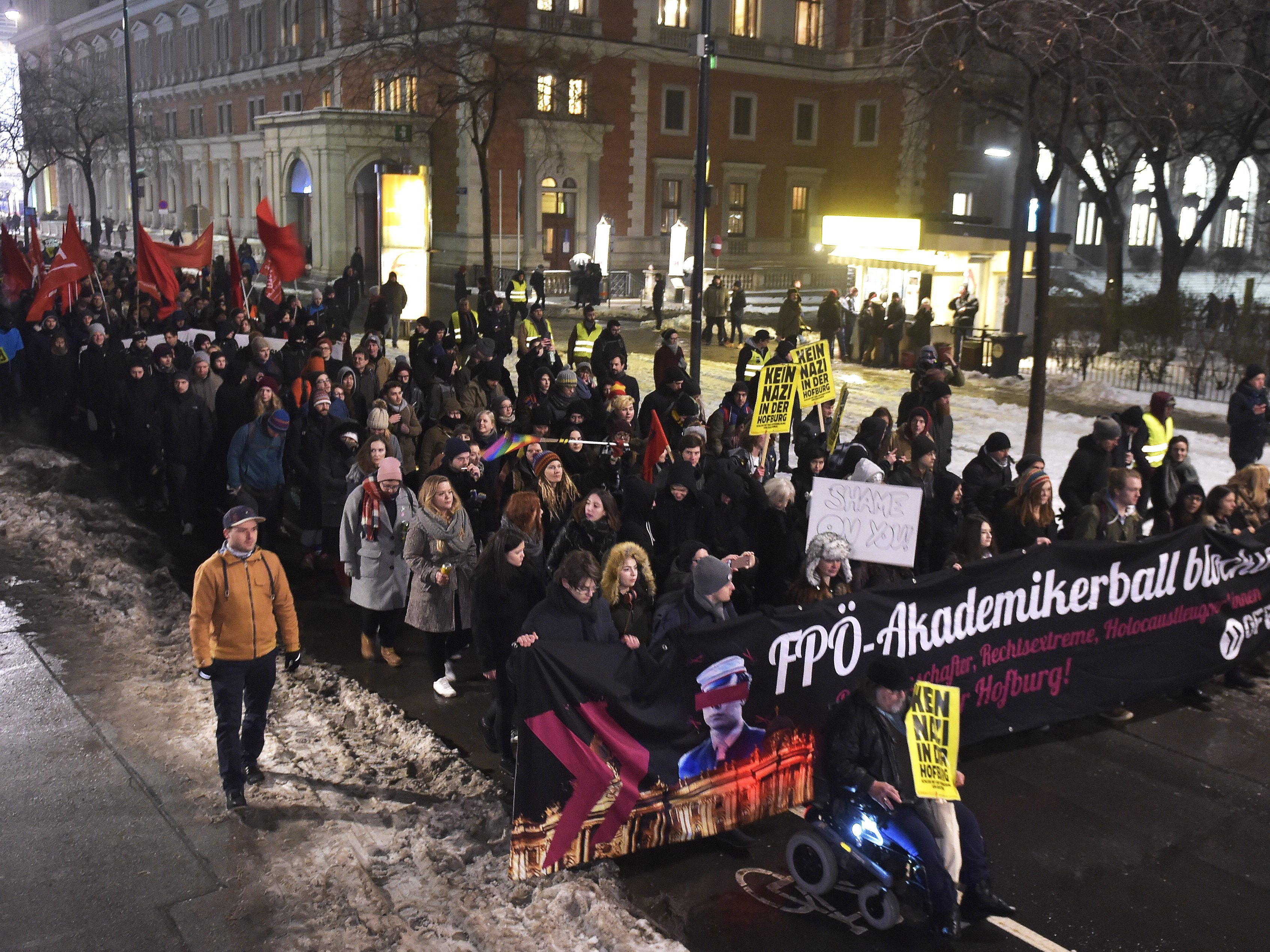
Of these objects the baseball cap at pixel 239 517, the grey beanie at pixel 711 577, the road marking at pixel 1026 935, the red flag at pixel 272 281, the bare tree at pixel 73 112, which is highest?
the bare tree at pixel 73 112

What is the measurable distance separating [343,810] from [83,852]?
133 centimetres

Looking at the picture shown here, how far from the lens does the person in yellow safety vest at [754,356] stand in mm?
15375

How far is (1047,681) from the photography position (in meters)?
7.81

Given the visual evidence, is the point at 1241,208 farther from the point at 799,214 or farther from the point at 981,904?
the point at 981,904

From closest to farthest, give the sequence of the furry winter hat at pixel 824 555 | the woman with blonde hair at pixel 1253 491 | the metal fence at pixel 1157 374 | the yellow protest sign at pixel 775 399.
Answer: the furry winter hat at pixel 824 555, the woman with blonde hair at pixel 1253 491, the yellow protest sign at pixel 775 399, the metal fence at pixel 1157 374

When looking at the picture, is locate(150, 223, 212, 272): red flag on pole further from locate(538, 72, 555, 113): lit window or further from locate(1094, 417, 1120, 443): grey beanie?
locate(538, 72, 555, 113): lit window

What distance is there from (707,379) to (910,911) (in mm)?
17790

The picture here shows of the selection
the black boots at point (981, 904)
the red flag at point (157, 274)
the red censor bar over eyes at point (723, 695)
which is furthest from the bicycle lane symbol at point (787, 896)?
the red flag at point (157, 274)

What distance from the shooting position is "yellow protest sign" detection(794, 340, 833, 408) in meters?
12.5

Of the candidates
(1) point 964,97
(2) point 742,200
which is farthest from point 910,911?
(2) point 742,200

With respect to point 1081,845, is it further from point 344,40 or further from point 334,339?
point 344,40

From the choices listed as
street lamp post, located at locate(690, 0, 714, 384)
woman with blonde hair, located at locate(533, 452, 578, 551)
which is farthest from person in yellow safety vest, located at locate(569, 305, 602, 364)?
woman with blonde hair, located at locate(533, 452, 578, 551)

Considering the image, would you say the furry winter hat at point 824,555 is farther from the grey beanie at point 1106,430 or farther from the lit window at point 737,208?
the lit window at point 737,208

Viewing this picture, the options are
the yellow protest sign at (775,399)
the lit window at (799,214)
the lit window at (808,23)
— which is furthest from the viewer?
the lit window at (799,214)
